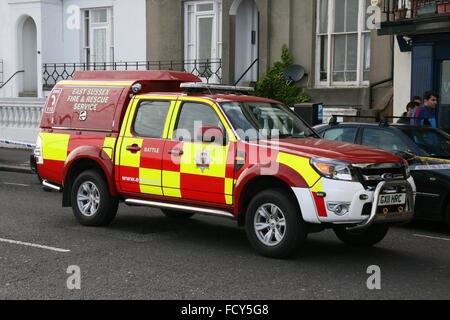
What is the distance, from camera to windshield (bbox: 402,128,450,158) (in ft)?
34.9

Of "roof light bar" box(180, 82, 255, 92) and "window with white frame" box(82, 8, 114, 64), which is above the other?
"window with white frame" box(82, 8, 114, 64)

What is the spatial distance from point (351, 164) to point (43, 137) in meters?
5.05

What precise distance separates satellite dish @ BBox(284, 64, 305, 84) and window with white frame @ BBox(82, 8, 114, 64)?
7.65 metres

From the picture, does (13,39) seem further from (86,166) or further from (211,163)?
(211,163)

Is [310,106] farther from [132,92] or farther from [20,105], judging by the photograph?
[20,105]

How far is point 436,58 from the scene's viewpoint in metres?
16.8

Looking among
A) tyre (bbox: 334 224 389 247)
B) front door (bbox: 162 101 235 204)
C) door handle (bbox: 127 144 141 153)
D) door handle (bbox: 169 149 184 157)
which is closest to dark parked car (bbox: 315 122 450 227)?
tyre (bbox: 334 224 389 247)

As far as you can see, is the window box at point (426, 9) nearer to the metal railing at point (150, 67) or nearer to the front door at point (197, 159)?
the metal railing at point (150, 67)

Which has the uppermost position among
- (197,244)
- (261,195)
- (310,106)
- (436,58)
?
(436,58)

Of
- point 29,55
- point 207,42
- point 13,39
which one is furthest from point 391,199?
point 29,55

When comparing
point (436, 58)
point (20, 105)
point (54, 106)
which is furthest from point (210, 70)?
point (54, 106)

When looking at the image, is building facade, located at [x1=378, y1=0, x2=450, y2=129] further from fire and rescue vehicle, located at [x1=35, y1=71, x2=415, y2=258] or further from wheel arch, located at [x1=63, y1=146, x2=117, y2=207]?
wheel arch, located at [x1=63, y1=146, x2=117, y2=207]

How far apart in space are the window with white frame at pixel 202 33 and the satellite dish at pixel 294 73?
121 inches

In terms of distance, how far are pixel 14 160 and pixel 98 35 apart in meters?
7.41
